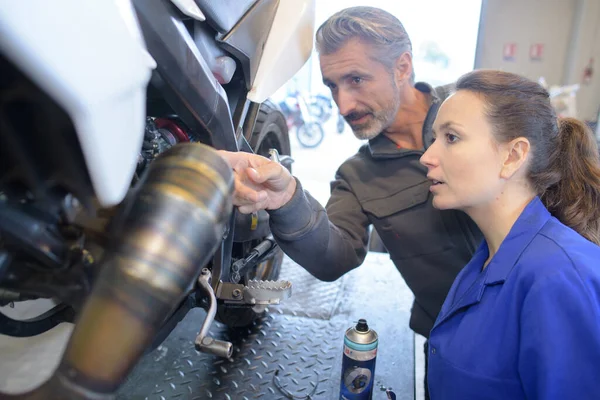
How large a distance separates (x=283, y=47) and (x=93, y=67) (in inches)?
26.8

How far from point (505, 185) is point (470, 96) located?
0.58 ft

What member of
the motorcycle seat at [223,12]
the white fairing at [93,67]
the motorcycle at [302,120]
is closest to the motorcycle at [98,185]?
the white fairing at [93,67]

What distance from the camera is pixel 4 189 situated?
454 mm

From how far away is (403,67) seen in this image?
1.28 metres

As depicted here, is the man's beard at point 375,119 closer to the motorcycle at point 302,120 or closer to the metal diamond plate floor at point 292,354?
the metal diamond plate floor at point 292,354

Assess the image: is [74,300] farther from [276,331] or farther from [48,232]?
[276,331]

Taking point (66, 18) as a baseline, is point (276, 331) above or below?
below

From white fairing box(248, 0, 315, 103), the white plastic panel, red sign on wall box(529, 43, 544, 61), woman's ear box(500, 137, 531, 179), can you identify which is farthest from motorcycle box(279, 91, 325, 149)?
the white plastic panel

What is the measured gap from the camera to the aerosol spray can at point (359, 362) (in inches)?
38.3

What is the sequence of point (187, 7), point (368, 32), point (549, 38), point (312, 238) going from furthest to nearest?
point (549, 38)
point (368, 32)
point (312, 238)
point (187, 7)

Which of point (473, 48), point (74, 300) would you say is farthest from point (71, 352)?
point (473, 48)

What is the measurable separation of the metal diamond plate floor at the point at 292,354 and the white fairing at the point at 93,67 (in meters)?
0.82

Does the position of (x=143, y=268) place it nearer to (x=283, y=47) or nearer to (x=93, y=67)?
(x=93, y=67)

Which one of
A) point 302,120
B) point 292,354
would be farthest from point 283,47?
point 302,120
